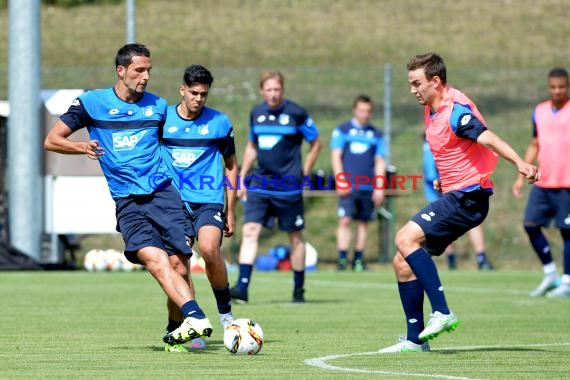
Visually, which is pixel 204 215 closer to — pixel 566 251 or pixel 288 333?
pixel 288 333

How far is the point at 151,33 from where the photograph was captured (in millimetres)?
31609

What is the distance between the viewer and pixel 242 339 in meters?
8.50

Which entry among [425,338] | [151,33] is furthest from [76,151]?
[151,33]

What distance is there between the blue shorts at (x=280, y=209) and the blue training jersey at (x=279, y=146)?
0.23 feet

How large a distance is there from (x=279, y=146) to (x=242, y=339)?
18.6 ft

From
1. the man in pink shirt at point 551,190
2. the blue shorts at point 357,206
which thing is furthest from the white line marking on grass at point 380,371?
the blue shorts at point 357,206

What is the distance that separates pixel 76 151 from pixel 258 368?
6.33 feet

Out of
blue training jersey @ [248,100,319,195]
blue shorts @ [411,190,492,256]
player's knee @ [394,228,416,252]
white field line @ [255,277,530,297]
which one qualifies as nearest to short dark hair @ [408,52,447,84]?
blue shorts @ [411,190,492,256]

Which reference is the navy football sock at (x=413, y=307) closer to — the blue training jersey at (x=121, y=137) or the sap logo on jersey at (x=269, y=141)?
the blue training jersey at (x=121, y=137)

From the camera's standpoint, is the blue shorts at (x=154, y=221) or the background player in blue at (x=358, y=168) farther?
the background player in blue at (x=358, y=168)

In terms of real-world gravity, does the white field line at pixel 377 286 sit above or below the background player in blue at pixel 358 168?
below

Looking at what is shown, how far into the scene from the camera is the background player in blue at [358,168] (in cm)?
2000

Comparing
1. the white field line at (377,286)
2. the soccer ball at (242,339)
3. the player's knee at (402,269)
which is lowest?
the white field line at (377,286)

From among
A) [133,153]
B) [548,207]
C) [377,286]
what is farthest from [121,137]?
[377,286]
